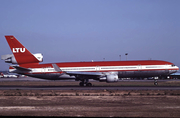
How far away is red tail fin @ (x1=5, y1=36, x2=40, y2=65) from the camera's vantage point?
155ft

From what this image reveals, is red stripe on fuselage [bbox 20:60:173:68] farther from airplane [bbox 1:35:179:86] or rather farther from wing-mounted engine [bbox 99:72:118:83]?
wing-mounted engine [bbox 99:72:118:83]

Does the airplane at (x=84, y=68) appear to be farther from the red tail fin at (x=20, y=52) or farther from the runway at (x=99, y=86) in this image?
the runway at (x=99, y=86)

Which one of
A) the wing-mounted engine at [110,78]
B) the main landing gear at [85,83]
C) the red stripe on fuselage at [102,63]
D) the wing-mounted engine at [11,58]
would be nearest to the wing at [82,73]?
the wing-mounted engine at [110,78]

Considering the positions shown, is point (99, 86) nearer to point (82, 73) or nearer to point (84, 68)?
point (82, 73)

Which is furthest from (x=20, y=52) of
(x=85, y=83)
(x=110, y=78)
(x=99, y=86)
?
(x=110, y=78)

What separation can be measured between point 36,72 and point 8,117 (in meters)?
32.7

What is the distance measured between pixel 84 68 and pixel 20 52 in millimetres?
13351

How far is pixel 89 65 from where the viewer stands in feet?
152

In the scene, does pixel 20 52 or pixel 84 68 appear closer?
pixel 84 68

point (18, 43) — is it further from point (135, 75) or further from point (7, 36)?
point (135, 75)

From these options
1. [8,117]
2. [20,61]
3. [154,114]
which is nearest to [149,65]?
[20,61]

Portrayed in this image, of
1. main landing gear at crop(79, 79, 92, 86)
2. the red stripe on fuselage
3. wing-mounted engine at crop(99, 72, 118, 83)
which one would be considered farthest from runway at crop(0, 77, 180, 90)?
the red stripe on fuselage

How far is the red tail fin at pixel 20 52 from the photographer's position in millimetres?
47344

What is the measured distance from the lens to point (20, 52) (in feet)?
157
